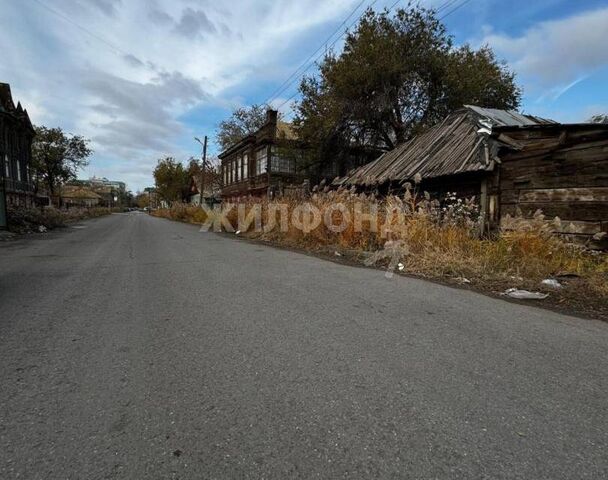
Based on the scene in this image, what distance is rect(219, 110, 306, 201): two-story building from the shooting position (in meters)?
27.5

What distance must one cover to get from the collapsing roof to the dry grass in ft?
6.22

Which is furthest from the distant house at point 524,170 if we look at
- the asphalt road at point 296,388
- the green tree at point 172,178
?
the green tree at point 172,178

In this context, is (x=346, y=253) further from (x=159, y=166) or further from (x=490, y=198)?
(x=159, y=166)

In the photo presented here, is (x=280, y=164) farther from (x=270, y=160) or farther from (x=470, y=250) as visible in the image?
(x=470, y=250)

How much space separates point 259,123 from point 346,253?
3742 centimetres

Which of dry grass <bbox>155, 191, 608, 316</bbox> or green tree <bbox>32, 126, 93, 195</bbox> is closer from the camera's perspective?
dry grass <bbox>155, 191, 608, 316</bbox>

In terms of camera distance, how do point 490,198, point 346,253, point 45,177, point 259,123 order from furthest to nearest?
1. point 45,177
2. point 259,123
3. point 490,198
4. point 346,253

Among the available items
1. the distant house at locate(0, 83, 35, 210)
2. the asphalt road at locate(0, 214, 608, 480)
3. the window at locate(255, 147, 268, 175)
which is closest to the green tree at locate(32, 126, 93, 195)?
the distant house at locate(0, 83, 35, 210)

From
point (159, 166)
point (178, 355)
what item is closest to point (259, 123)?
point (159, 166)

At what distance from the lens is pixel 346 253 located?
34.2 ft

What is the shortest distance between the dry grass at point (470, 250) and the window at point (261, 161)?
64.5 ft

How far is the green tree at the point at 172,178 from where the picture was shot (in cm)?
7138

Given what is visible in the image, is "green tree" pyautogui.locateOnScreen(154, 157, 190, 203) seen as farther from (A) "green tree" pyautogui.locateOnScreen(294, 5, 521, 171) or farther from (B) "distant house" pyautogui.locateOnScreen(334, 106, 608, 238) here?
(B) "distant house" pyautogui.locateOnScreen(334, 106, 608, 238)

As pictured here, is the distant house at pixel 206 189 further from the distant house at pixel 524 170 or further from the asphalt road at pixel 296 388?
the asphalt road at pixel 296 388
